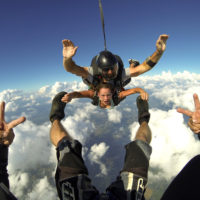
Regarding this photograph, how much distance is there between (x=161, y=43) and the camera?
3.21 meters

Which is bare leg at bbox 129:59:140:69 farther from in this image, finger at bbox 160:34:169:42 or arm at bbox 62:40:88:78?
arm at bbox 62:40:88:78

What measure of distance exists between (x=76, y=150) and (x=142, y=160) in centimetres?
73

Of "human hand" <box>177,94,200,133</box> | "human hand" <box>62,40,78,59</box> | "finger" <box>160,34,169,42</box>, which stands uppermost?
"finger" <box>160,34,169,42</box>

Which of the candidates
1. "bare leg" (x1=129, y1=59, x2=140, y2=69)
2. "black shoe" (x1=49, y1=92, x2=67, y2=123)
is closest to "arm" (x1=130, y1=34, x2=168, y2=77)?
"bare leg" (x1=129, y1=59, x2=140, y2=69)

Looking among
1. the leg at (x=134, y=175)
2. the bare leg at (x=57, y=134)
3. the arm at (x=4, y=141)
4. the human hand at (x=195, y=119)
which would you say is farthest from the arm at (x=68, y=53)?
the human hand at (x=195, y=119)

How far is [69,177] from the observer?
1362mm

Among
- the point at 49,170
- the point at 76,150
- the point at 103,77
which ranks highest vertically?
the point at 103,77

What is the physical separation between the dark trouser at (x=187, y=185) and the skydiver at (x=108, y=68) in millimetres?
2422

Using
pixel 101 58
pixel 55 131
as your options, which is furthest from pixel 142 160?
pixel 101 58

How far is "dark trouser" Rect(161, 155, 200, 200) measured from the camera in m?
1.12

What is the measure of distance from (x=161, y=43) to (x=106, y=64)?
4.39 feet

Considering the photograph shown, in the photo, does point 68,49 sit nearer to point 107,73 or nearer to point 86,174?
point 107,73

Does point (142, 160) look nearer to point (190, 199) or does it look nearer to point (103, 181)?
point (190, 199)

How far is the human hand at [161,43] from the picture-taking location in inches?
123
